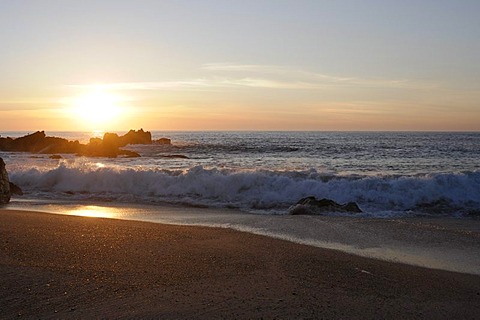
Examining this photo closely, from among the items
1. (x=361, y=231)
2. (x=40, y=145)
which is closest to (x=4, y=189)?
(x=361, y=231)

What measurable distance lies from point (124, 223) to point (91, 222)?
726 mm

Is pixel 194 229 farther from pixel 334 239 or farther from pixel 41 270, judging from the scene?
pixel 41 270

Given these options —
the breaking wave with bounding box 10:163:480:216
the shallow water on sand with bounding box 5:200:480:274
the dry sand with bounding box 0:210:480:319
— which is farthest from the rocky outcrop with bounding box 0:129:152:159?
the dry sand with bounding box 0:210:480:319

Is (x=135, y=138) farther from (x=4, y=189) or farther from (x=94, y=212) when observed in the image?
(x=94, y=212)

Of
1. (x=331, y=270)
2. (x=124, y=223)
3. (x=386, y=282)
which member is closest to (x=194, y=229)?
(x=124, y=223)

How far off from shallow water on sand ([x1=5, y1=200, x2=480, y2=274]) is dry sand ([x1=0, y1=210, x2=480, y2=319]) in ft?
2.56

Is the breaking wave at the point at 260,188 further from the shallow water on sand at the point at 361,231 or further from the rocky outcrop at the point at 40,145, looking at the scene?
the rocky outcrop at the point at 40,145

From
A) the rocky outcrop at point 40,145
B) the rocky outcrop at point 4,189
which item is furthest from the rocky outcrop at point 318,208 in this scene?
the rocky outcrop at point 40,145

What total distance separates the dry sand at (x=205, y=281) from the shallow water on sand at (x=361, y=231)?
78cm

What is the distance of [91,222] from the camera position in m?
11.0

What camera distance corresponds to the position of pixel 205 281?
250 inches

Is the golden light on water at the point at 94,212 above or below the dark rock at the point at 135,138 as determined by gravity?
below

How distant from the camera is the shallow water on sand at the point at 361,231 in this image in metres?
8.52

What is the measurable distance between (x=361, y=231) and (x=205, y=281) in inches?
222
